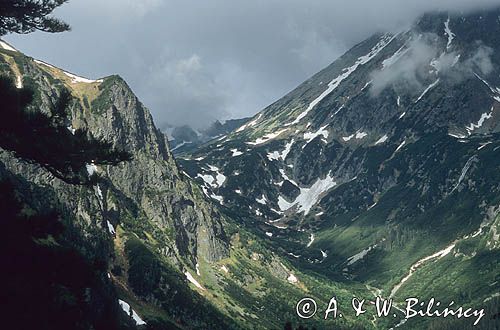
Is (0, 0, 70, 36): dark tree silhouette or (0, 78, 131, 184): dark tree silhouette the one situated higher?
(0, 0, 70, 36): dark tree silhouette

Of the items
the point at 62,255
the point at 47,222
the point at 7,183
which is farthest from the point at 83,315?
the point at 7,183

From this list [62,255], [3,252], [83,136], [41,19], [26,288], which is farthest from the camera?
[41,19]

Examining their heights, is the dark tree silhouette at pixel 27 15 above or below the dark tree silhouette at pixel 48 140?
above

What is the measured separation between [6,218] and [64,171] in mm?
4291

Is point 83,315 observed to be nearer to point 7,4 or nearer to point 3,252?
point 3,252

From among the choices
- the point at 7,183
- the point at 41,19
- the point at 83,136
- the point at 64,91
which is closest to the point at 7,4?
the point at 41,19

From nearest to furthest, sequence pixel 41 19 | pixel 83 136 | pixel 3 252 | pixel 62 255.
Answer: pixel 3 252 < pixel 62 255 < pixel 83 136 < pixel 41 19

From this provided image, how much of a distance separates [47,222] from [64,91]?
628cm

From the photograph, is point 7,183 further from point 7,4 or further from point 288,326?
point 288,326

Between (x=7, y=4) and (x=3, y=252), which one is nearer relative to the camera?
(x=3, y=252)

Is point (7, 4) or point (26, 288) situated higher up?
point (7, 4)

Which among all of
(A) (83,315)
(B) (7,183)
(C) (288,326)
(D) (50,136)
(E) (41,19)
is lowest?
(C) (288,326)

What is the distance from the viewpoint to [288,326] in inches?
947

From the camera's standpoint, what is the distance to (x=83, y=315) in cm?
2628
